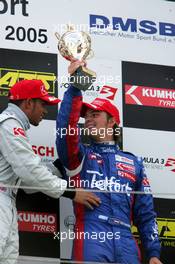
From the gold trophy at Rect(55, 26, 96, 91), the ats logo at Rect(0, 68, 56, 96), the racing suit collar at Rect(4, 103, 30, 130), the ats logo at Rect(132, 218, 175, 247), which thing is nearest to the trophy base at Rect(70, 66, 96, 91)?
the gold trophy at Rect(55, 26, 96, 91)

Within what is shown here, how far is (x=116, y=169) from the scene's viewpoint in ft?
13.5

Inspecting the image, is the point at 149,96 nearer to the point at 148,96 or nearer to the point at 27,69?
the point at 148,96

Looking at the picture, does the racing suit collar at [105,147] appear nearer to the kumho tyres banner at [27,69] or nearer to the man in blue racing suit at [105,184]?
the man in blue racing suit at [105,184]

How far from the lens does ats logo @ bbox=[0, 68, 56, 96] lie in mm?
4352

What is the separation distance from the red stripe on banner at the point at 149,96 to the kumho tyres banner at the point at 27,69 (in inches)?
14.1

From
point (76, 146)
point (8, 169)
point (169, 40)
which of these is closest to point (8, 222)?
point (8, 169)

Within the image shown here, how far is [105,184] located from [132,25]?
0.95 meters

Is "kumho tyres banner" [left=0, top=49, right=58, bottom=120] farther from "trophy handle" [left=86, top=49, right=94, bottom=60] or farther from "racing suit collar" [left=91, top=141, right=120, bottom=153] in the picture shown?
"racing suit collar" [left=91, top=141, right=120, bottom=153]

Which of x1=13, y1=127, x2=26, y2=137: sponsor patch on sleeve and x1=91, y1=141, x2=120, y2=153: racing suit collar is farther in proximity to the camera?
x1=91, y1=141, x2=120, y2=153: racing suit collar

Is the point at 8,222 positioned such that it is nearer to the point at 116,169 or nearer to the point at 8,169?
the point at 8,169

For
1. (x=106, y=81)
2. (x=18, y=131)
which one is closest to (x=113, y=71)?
(x=106, y=81)

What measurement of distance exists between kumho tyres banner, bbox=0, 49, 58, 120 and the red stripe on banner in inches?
14.1

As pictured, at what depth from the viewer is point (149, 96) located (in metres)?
4.61

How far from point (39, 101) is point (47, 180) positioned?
1.36 ft
